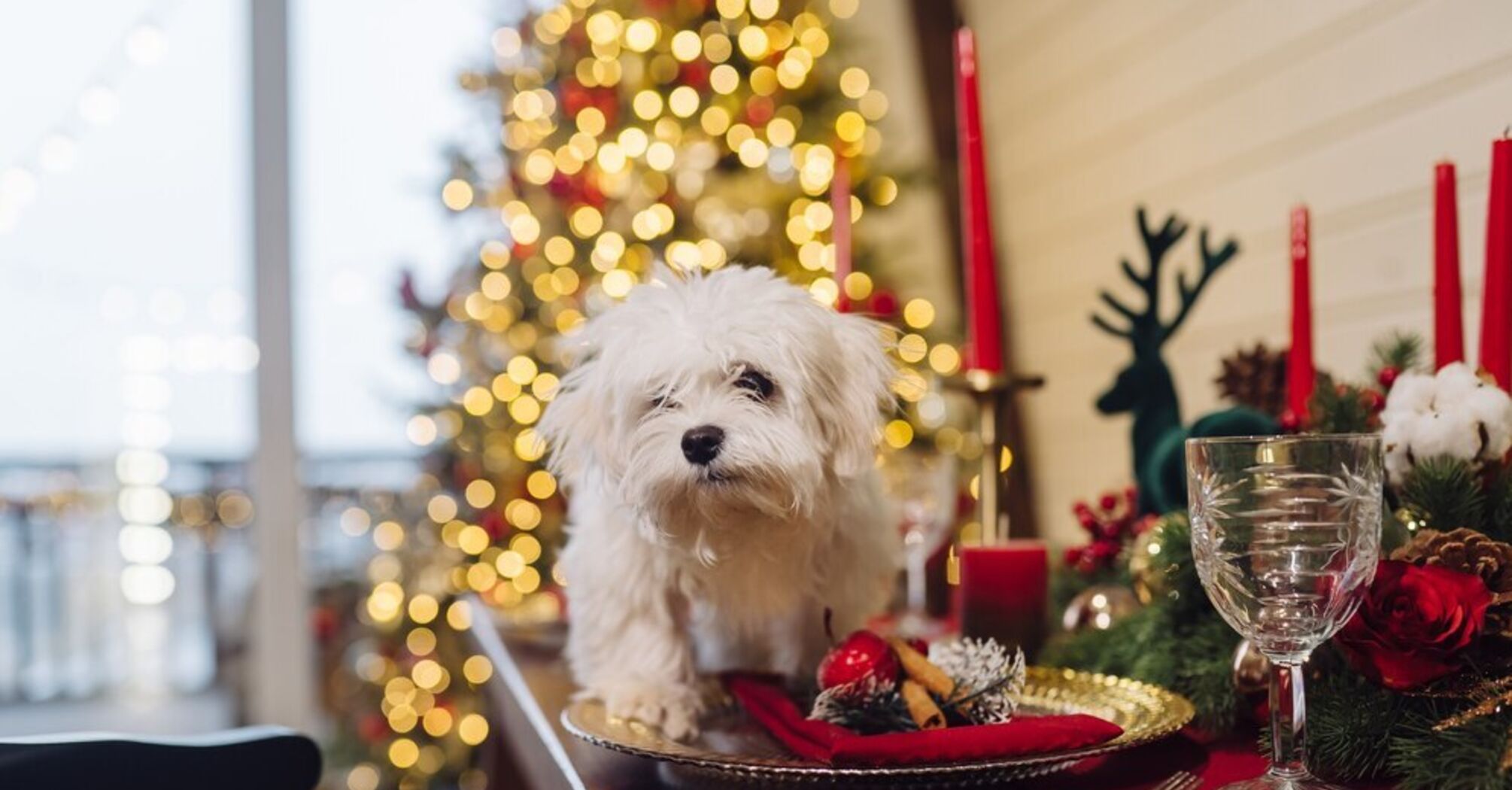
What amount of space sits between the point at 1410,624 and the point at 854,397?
0.42 meters

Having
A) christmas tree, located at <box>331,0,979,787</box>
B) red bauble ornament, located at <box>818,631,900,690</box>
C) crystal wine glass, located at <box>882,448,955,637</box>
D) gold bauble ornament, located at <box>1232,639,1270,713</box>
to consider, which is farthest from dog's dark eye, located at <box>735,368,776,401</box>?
christmas tree, located at <box>331,0,979,787</box>

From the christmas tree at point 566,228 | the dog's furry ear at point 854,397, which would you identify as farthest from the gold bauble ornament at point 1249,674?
the christmas tree at point 566,228

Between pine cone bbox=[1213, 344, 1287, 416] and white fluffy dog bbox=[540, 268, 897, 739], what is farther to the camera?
pine cone bbox=[1213, 344, 1287, 416]

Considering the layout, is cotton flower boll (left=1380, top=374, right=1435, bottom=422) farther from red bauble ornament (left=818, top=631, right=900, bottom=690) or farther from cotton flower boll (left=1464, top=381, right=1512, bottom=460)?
red bauble ornament (left=818, top=631, right=900, bottom=690)

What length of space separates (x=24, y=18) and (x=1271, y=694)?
3578 millimetres

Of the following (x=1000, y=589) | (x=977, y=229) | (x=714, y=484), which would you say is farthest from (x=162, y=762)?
(x=977, y=229)

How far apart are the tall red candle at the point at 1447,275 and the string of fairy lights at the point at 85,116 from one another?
11.0 feet

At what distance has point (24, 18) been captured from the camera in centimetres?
325

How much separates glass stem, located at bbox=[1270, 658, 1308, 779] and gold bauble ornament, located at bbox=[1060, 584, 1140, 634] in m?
0.42

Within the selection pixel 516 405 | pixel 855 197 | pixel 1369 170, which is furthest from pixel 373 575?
pixel 1369 170

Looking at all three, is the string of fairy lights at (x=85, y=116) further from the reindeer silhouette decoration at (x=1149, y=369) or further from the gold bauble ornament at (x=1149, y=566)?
the gold bauble ornament at (x=1149, y=566)

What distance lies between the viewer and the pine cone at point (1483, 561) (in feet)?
2.62

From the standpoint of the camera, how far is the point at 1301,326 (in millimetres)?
1127

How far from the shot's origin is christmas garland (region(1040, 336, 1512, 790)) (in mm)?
756
